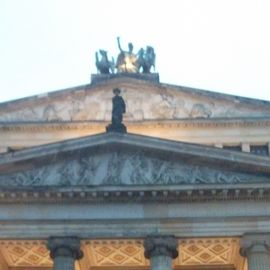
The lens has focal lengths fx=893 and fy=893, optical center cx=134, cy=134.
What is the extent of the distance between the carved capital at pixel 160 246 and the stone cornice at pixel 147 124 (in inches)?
386

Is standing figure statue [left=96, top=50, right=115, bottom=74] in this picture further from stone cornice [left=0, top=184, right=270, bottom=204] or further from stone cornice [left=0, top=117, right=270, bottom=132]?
stone cornice [left=0, top=184, right=270, bottom=204]

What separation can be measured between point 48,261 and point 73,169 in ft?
13.8

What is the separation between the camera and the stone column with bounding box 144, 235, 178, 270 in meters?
33.3

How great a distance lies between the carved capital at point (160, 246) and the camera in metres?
33.5

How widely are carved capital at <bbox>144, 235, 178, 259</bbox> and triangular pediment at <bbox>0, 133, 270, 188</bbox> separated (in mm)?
2157

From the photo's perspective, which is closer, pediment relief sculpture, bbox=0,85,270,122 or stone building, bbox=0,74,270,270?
stone building, bbox=0,74,270,270

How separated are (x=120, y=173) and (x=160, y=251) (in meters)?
→ 3.59

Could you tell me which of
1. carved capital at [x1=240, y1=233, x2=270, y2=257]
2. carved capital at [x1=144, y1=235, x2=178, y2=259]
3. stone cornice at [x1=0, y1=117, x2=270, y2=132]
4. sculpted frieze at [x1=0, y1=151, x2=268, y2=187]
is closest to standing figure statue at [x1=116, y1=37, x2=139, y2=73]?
stone cornice at [x1=0, y1=117, x2=270, y2=132]

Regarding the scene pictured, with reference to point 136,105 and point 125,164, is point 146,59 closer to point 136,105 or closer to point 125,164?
point 136,105

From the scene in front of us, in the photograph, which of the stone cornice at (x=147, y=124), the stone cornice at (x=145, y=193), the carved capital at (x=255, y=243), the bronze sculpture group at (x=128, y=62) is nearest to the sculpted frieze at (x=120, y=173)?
the stone cornice at (x=145, y=193)

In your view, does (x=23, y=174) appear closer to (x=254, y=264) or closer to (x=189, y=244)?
(x=189, y=244)

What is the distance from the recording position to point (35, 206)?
3472cm

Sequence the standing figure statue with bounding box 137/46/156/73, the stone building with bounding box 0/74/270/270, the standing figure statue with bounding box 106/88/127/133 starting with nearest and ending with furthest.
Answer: the stone building with bounding box 0/74/270/270 < the standing figure statue with bounding box 106/88/127/133 < the standing figure statue with bounding box 137/46/156/73

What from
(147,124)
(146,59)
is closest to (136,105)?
(147,124)
